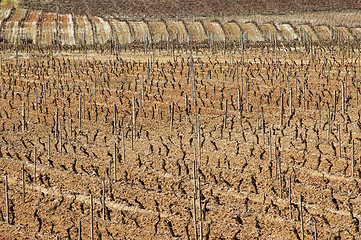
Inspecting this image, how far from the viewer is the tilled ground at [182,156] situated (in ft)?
30.9

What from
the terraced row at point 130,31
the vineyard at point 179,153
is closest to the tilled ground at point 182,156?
the vineyard at point 179,153

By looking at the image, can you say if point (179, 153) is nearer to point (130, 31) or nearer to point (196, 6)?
point (130, 31)

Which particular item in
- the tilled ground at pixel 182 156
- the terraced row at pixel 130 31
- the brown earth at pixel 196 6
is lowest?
the tilled ground at pixel 182 156

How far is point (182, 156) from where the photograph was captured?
40.4 ft

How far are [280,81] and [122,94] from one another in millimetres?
6068

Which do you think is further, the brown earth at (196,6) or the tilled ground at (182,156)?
the brown earth at (196,6)

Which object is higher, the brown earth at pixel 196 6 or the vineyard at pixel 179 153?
the brown earth at pixel 196 6

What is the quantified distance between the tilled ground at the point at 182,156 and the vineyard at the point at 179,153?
39 mm

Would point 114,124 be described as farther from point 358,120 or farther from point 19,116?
point 358,120

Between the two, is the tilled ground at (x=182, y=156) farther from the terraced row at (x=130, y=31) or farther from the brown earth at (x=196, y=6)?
the brown earth at (x=196, y=6)

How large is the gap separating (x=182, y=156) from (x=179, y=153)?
0.23 metres

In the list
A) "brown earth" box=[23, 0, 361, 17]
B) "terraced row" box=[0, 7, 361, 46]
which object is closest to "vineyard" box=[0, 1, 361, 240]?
"terraced row" box=[0, 7, 361, 46]

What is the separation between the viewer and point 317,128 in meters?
14.0

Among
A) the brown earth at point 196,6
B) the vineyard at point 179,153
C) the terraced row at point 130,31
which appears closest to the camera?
the vineyard at point 179,153
